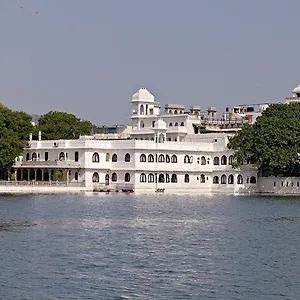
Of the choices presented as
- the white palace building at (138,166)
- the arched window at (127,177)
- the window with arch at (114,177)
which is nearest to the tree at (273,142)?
the white palace building at (138,166)

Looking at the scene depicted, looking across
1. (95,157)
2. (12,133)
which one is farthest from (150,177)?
(12,133)

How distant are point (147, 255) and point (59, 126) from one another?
3100 inches

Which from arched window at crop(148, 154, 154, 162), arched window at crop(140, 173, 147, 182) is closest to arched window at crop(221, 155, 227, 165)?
arched window at crop(148, 154, 154, 162)

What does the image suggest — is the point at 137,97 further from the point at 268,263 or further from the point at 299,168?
the point at 268,263

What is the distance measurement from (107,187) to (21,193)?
38.3 ft

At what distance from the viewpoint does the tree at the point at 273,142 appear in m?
89.7

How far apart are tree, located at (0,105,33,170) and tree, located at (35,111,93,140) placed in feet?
35.6

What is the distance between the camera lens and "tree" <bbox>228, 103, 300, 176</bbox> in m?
89.7

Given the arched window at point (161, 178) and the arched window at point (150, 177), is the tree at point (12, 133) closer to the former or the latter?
the arched window at point (150, 177)

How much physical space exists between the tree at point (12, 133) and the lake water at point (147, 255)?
107 feet

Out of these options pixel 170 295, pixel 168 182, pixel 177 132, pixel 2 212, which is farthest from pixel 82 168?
pixel 170 295

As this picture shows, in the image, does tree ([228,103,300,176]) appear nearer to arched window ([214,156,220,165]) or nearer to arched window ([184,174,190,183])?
arched window ([214,156,220,165])

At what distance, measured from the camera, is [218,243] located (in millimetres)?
40562

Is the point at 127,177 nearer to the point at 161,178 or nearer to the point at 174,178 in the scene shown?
the point at 161,178
